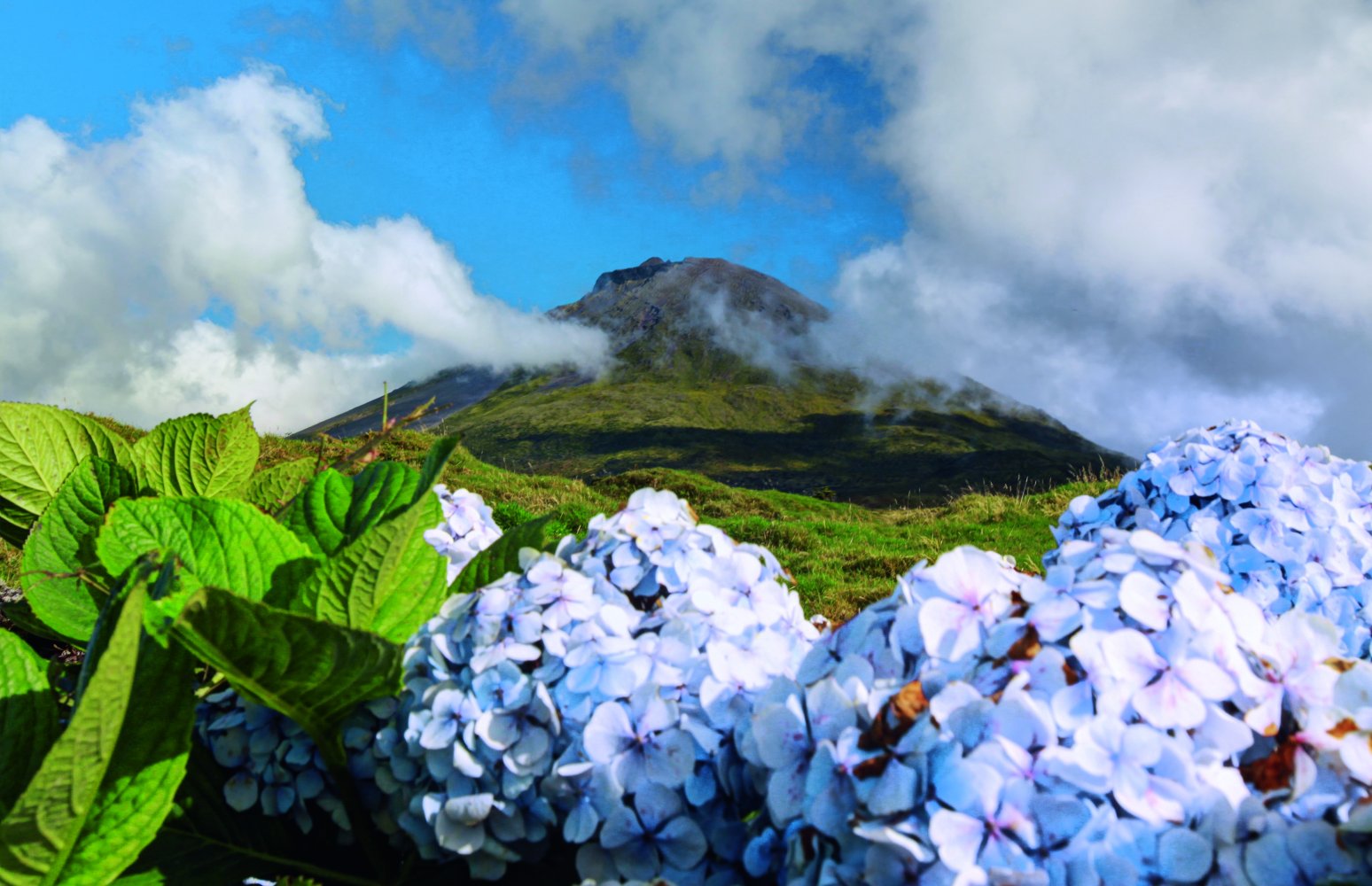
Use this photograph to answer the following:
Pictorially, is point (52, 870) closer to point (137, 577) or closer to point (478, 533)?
point (137, 577)

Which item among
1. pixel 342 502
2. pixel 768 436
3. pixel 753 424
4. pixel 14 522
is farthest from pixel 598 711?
pixel 753 424

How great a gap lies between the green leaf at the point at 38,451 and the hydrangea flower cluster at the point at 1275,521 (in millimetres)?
3055

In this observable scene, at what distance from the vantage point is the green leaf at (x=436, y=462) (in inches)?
63.4

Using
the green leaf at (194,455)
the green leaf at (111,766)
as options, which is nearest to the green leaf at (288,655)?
the green leaf at (111,766)

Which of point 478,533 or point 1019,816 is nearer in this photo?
point 1019,816

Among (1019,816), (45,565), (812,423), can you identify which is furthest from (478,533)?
(812,423)

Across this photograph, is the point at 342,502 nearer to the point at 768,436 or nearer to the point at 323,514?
the point at 323,514

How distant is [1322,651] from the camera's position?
128 centimetres

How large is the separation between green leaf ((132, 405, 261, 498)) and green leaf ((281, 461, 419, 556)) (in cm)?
37

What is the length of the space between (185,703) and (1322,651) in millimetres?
1890

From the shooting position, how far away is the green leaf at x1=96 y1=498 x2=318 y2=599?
5.85 feet

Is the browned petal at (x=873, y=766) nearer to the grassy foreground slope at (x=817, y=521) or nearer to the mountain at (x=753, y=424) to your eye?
the grassy foreground slope at (x=817, y=521)

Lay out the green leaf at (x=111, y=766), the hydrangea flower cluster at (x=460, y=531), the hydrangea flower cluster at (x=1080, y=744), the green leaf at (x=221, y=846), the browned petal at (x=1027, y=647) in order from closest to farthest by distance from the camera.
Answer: the hydrangea flower cluster at (x=1080, y=744) → the browned petal at (x=1027, y=647) → the green leaf at (x=111, y=766) → the green leaf at (x=221, y=846) → the hydrangea flower cluster at (x=460, y=531)

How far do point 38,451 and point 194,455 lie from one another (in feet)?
1.42
